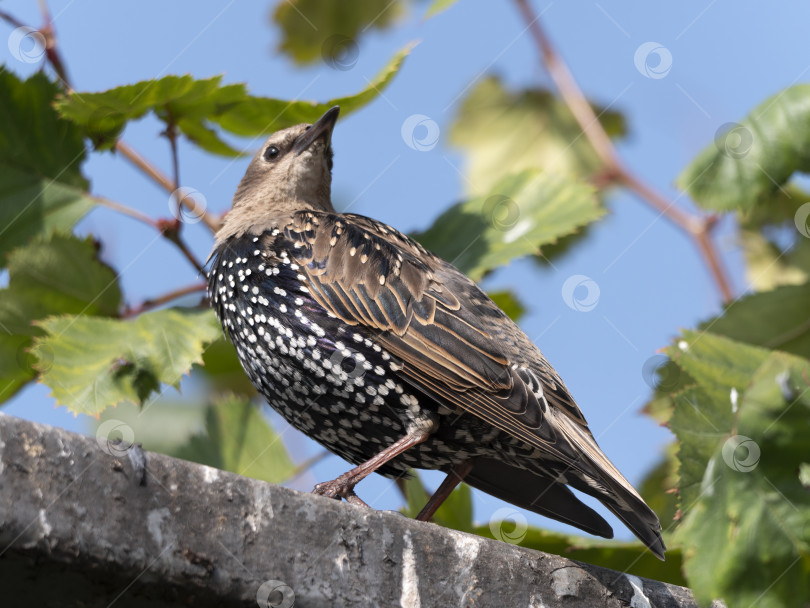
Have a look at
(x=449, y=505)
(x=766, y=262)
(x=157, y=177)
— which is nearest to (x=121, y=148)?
→ (x=157, y=177)

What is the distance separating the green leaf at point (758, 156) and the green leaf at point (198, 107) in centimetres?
139

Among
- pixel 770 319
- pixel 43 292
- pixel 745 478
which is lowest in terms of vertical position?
pixel 43 292

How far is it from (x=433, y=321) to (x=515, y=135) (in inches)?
108

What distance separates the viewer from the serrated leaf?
9.71ft

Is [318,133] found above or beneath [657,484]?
above

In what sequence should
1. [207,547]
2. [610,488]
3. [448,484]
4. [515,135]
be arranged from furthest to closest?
[515,135] → [448,484] → [610,488] → [207,547]

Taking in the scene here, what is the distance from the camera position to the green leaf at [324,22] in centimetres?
606

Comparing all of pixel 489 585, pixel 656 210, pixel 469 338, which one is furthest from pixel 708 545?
pixel 656 210

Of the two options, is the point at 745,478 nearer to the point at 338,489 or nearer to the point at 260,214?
the point at 338,489

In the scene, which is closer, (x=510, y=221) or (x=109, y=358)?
(x=109, y=358)

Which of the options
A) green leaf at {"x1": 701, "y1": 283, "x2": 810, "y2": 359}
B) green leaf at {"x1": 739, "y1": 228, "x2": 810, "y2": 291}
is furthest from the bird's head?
green leaf at {"x1": 739, "y1": 228, "x2": 810, "y2": 291}

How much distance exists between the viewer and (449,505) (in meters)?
4.04

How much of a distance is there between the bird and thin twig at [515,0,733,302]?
0.98 meters

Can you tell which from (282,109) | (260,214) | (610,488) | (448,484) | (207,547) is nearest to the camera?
(207,547)
